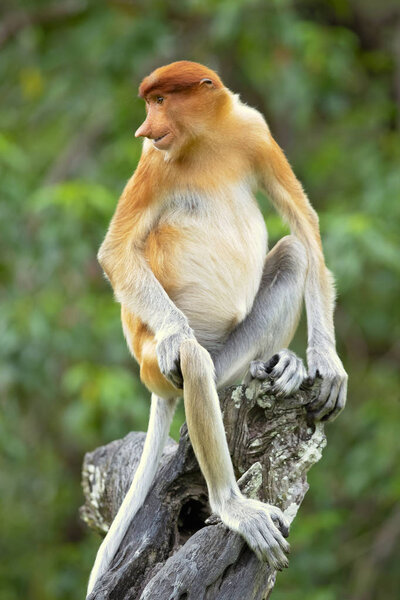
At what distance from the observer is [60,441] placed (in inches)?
277

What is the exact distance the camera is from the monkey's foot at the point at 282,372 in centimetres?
283

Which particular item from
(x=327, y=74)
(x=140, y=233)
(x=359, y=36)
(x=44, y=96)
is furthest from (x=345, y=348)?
(x=140, y=233)

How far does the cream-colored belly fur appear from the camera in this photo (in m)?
3.16

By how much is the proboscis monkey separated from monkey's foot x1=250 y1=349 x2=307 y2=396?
135 millimetres

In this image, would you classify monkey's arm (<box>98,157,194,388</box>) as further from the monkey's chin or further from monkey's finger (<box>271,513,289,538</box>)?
monkey's finger (<box>271,513,289,538</box>)

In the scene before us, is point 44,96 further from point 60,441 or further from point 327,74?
point 60,441

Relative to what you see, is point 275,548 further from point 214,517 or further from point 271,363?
point 271,363

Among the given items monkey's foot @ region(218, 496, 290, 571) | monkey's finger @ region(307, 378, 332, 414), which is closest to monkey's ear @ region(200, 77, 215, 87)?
monkey's finger @ region(307, 378, 332, 414)

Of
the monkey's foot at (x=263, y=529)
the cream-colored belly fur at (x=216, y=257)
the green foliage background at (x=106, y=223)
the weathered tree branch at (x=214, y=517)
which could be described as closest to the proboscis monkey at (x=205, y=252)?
the cream-colored belly fur at (x=216, y=257)

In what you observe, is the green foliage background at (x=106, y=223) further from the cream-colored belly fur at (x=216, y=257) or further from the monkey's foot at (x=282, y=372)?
the monkey's foot at (x=282, y=372)

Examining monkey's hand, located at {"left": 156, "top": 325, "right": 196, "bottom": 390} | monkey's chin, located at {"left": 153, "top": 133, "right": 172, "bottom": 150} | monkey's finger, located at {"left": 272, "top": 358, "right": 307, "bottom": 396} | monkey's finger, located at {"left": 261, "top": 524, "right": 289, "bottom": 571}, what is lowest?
monkey's finger, located at {"left": 261, "top": 524, "right": 289, "bottom": 571}

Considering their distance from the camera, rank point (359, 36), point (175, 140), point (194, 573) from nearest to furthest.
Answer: point (194, 573) → point (175, 140) → point (359, 36)

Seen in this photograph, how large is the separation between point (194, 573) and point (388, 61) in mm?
5052

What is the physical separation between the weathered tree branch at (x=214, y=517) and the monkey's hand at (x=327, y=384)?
0.12 feet
